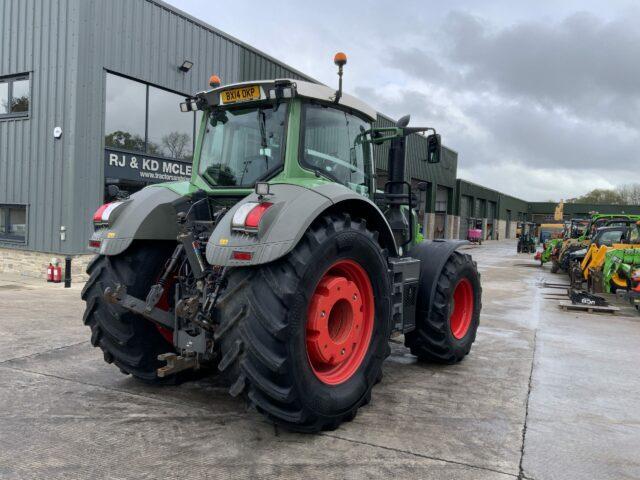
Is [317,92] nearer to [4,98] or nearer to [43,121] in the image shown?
[43,121]

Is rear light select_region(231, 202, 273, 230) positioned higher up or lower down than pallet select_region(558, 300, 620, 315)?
higher up

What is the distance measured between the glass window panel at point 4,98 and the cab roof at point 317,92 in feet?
33.9

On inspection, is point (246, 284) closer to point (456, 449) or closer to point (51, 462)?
point (51, 462)

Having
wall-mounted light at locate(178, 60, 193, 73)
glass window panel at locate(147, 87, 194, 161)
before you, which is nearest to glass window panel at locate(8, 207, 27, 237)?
glass window panel at locate(147, 87, 194, 161)

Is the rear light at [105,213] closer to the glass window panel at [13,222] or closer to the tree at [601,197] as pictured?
the glass window panel at [13,222]

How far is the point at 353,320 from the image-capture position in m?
3.78

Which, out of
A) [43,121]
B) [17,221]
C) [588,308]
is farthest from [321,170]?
[17,221]

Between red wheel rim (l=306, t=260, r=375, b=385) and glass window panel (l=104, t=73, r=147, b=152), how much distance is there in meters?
9.60

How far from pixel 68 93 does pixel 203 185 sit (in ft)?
27.5

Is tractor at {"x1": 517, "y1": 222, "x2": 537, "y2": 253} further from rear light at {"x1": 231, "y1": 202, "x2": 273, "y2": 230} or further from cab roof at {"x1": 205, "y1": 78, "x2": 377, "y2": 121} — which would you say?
rear light at {"x1": 231, "y1": 202, "x2": 273, "y2": 230}

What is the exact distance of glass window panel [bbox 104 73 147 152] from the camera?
1159cm

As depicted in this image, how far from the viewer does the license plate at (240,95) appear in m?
3.97

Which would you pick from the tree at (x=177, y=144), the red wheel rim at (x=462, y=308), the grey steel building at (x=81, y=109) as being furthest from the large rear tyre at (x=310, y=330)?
the tree at (x=177, y=144)

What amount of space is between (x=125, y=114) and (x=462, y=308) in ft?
30.9
